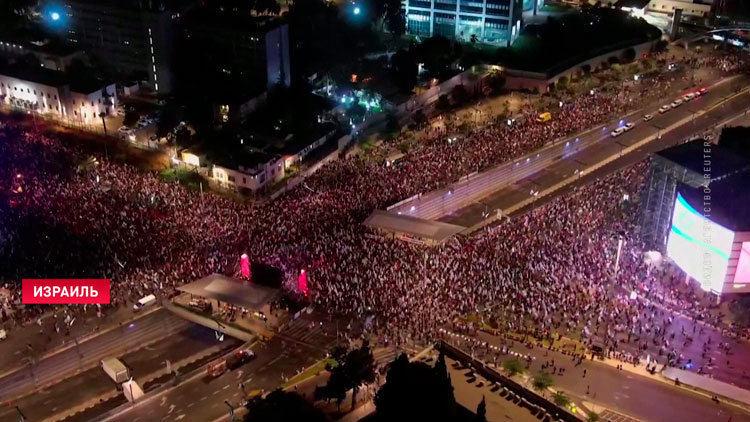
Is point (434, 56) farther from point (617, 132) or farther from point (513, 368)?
point (513, 368)

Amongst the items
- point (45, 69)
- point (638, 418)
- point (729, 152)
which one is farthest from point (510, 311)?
point (45, 69)

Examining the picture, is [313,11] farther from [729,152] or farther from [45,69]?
[729,152]

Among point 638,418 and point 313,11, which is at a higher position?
point 313,11

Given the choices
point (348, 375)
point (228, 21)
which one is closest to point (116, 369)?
point (348, 375)

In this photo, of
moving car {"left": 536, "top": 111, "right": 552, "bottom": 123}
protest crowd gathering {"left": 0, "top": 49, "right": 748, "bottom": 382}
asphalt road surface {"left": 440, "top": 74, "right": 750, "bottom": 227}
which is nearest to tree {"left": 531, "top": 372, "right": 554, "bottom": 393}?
protest crowd gathering {"left": 0, "top": 49, "right": 748, "bottom": 382}

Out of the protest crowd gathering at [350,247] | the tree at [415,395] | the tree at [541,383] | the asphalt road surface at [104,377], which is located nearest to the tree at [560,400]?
the tree at [541,383]
